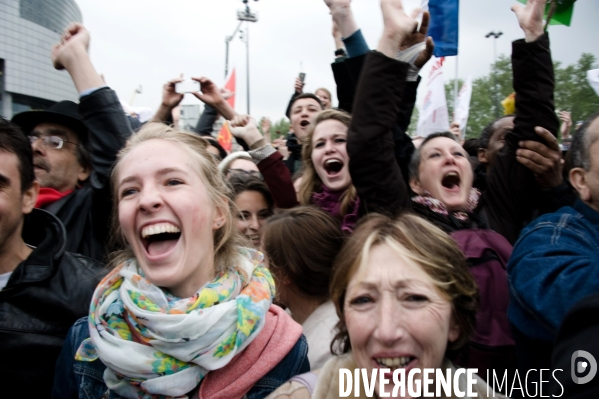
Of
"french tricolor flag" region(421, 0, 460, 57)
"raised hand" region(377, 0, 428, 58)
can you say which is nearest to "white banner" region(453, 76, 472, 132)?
"french tricolor flag" region(421, 0, 460, 57)

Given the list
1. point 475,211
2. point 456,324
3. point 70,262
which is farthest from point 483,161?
point 70,262

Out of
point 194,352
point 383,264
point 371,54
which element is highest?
point 371,54

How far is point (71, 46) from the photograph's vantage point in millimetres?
2717

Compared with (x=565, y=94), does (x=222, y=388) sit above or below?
above

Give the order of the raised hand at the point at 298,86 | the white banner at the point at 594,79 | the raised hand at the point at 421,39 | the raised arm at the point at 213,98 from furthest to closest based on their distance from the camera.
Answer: the raised hand at the point at 298,86, the raised arm at the point at 213,98, the white banner at the point at 594,79, the raised hand at the point at 421,39

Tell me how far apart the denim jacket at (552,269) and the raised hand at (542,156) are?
25.7 inches

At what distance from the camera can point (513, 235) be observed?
8.63 feet

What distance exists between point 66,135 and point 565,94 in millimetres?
28669

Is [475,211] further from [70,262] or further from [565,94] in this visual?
[565,94]

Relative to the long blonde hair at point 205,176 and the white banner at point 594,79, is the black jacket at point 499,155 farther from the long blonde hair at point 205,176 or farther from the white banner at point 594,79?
the long blonde hair at point 205,176

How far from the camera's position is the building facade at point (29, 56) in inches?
1060

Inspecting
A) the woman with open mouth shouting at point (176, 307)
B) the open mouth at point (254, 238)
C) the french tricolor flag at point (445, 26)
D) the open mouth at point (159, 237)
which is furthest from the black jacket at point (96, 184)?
the french tricolor flag at point (445, 26)

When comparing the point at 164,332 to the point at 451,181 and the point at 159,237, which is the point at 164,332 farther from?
the point at 451,181

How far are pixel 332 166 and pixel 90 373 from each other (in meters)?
1.93
